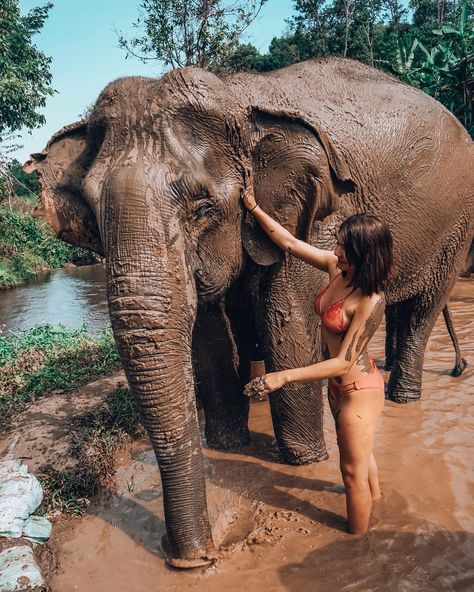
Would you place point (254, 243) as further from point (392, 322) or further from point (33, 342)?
point (33, 342)

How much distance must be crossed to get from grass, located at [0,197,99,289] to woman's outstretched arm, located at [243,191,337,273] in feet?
40.5

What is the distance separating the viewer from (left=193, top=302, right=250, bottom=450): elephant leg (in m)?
4.13

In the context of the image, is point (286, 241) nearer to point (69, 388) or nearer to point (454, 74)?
point (69, 388)

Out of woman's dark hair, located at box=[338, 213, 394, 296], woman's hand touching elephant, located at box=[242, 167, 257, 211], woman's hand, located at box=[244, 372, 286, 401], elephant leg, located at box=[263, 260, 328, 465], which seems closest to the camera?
woman's hand, located at box=[244, 372, 286, 401]

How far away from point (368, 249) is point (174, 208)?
989 millimetres

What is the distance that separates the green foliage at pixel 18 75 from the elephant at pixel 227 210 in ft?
36.8

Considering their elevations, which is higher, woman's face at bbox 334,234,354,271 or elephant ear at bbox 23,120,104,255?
elephant ear at bbox 23,120,104,255

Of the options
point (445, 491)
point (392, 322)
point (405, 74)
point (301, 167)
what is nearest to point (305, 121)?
point (301, 167)

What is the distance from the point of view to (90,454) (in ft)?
14.2

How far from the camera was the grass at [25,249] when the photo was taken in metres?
17.8

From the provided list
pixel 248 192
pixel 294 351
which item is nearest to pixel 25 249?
pixel 294 351

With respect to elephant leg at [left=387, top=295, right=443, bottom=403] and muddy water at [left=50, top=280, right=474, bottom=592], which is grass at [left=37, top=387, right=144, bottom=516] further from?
elephant leg at [left=387, top=295, right=443, bottom=403]

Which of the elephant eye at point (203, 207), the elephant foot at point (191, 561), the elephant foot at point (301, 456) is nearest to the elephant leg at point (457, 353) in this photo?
the elephant foot at point (301, 456)

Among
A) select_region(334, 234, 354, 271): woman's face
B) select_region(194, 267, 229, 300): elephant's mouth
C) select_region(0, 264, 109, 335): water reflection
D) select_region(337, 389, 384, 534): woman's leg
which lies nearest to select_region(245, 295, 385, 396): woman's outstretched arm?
select_region(334, 234, 354, 271): woman's face
